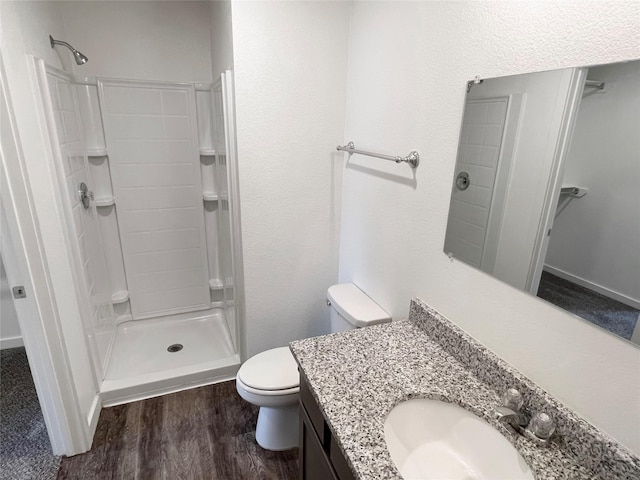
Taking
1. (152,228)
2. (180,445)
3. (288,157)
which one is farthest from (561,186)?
(152,228)

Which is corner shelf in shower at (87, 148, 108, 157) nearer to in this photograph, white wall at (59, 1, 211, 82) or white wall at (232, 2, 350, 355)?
white wall at (59, 1, 211, 82)

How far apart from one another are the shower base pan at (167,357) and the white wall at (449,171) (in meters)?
1.03

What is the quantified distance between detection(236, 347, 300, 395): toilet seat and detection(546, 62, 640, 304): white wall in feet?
4.01

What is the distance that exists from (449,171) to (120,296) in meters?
2.51

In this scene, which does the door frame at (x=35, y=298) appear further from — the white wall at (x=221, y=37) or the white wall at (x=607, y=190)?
the white wall at (x=607, y=190)

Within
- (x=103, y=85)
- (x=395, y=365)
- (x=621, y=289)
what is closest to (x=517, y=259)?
(x=621, y=289)

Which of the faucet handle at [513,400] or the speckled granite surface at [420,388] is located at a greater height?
the faucet handle at [513,400]

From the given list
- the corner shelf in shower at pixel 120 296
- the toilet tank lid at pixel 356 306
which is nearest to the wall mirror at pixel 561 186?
the toilet tank lid at pixel 356 306

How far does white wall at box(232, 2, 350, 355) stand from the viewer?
66.4 inches

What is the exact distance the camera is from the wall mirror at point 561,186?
767 millimetres

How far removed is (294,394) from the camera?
166 centimetres

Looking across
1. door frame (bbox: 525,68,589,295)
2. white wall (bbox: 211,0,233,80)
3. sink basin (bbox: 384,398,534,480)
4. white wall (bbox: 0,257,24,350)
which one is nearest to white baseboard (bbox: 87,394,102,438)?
white wall (bbox: 0,257,24,350)

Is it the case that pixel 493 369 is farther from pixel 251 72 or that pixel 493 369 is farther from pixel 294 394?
pixel 251 72

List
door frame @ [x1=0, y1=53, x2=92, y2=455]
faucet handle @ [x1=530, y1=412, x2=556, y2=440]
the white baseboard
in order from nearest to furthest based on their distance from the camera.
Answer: faucet handle @ [x1=530, y1=412, x2=556, y2=440]
door frame @ [x1=0, y1=53, x2=92, y2=455]
the white baseboard
